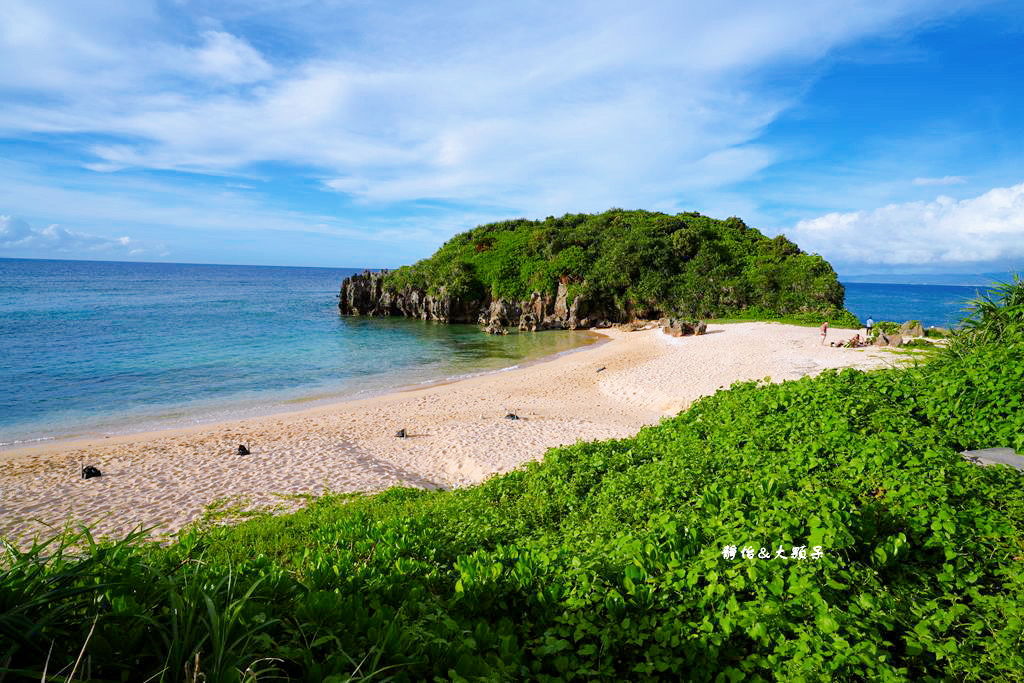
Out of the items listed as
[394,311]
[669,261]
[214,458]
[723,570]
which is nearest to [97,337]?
[394,311]

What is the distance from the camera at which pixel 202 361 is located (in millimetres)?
29000

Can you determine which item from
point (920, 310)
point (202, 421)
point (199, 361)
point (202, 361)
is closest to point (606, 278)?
point (202, 361)

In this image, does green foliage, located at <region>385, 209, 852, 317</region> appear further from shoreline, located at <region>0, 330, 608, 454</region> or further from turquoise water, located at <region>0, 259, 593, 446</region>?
shoreline, located at <region>0, 330, 608, 454</region>

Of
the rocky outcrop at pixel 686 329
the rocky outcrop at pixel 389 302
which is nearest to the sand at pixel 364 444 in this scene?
the rocky outcrop at pixel 686 329

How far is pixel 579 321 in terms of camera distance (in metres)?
47.2

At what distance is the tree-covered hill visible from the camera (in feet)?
146

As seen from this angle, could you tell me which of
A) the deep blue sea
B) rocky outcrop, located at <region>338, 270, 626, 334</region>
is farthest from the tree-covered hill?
the deep blue sea

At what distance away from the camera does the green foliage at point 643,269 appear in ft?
144

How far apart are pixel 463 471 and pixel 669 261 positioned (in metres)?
41.9

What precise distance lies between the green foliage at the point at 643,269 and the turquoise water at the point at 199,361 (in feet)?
21.0

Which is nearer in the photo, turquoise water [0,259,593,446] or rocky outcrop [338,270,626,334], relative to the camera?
turquoise water [0,259,593,446]

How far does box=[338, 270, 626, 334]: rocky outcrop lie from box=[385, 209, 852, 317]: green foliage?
71cm

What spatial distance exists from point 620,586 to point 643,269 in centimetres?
4687

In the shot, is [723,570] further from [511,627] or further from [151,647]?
[151,647]
